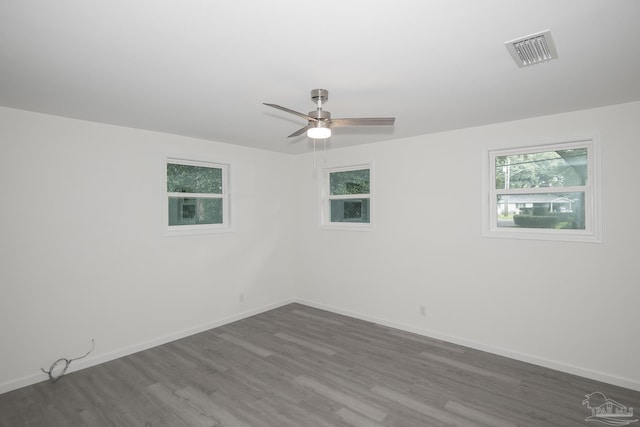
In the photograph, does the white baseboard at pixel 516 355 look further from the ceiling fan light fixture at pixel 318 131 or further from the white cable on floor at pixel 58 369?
the white cable on floor at pixel 58 369

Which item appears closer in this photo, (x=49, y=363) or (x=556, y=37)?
(x=556, y=37)

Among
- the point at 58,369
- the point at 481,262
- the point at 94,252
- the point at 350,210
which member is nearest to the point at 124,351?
the point at 58,369

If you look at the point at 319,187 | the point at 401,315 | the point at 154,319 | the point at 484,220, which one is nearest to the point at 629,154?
the point at 484,220

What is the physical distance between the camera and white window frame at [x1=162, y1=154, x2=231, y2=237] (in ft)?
13.0

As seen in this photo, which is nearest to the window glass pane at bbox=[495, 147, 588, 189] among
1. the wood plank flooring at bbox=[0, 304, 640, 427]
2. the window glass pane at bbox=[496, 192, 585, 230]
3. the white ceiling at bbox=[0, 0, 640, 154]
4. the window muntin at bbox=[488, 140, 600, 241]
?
the window muntin at bbox=[488, 140, 600, 241]

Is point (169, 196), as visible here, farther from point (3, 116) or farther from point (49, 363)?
point (49, 363)

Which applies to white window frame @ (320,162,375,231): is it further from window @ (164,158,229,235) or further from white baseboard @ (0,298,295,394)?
white baseboard @ (0,298,295,394)

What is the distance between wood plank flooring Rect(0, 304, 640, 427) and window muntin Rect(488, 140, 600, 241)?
4.64 ft

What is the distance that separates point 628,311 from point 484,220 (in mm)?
1429

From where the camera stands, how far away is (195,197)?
4.36 metres

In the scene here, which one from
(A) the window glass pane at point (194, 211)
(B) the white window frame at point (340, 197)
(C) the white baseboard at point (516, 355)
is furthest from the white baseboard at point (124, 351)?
(B) the white window frame at point (340, 197)

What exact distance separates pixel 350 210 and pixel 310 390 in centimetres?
273

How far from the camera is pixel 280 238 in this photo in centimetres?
542

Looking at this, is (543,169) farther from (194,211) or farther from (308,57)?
(194,211)
